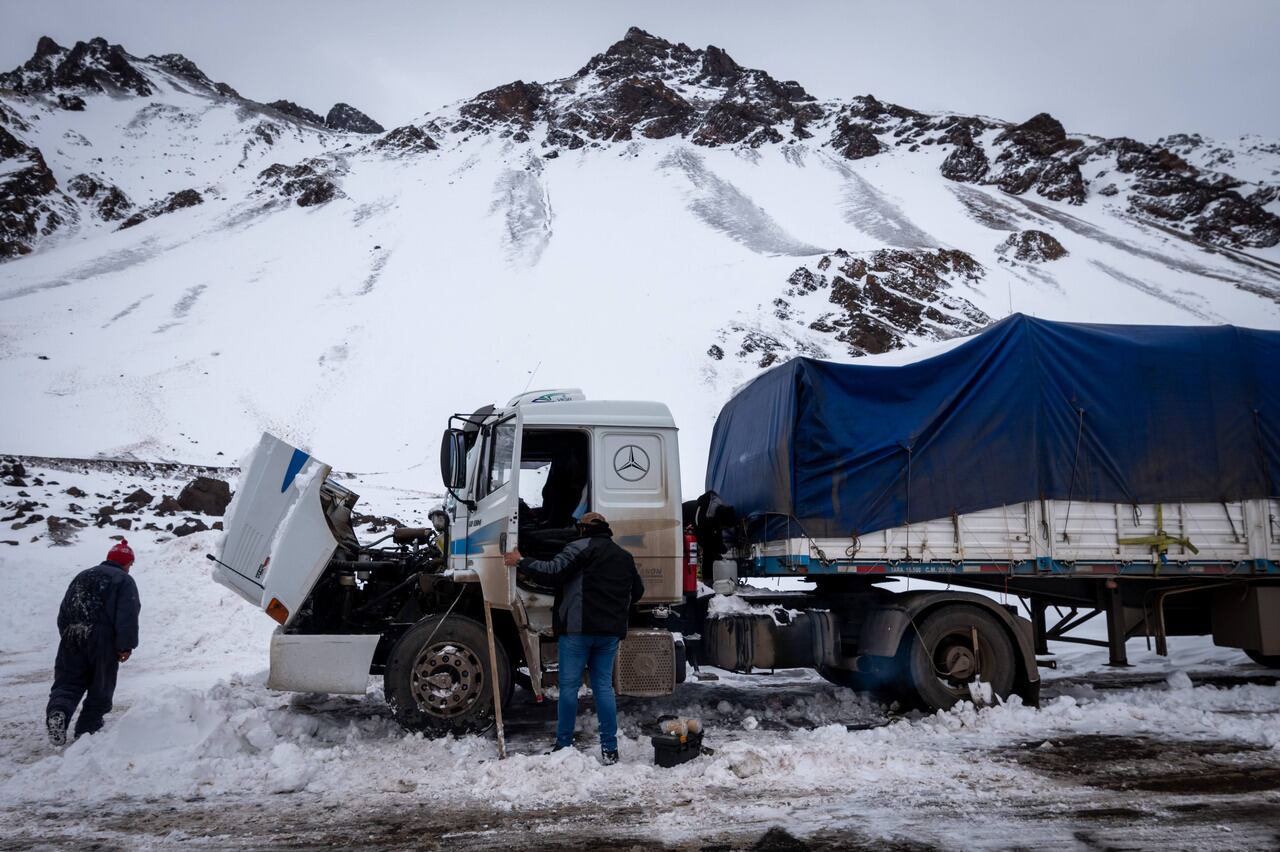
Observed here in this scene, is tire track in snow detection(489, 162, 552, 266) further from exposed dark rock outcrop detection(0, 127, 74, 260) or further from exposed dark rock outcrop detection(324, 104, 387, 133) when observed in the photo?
exposed dark rock outcrop detection(324, 104, 387, 133)

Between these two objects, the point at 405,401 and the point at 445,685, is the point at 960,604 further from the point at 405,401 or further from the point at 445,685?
the point at 405,401

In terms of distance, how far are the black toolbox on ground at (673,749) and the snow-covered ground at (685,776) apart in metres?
0.12

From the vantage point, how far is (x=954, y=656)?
23.9 feet

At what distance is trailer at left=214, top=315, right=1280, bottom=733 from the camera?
6.67m

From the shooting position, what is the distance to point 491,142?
9156 cm

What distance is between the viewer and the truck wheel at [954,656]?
23.6ft

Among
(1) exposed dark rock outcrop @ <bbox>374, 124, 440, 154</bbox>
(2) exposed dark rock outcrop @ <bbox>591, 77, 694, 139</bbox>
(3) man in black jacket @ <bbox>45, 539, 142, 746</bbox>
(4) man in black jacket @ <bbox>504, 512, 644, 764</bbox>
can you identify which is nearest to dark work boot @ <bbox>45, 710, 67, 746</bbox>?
(3) man in black jacket @ <bbox>45, 539, 142, 746</bbox>

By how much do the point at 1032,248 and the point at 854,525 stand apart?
6261 centimetres

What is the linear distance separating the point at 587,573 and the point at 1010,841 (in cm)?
306

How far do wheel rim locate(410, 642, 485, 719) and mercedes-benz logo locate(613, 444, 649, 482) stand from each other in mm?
1933

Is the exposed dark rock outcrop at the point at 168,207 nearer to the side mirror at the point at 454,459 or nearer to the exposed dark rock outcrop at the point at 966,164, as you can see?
the exposed dark rock outcrop at the point at 966,164

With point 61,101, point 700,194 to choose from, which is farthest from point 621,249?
point 61,101

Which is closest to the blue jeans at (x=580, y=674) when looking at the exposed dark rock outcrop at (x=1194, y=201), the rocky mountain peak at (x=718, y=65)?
the exposed dark rock outcrop at (x=1194, y=201)

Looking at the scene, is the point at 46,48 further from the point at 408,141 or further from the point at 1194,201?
the point at 1194,201
